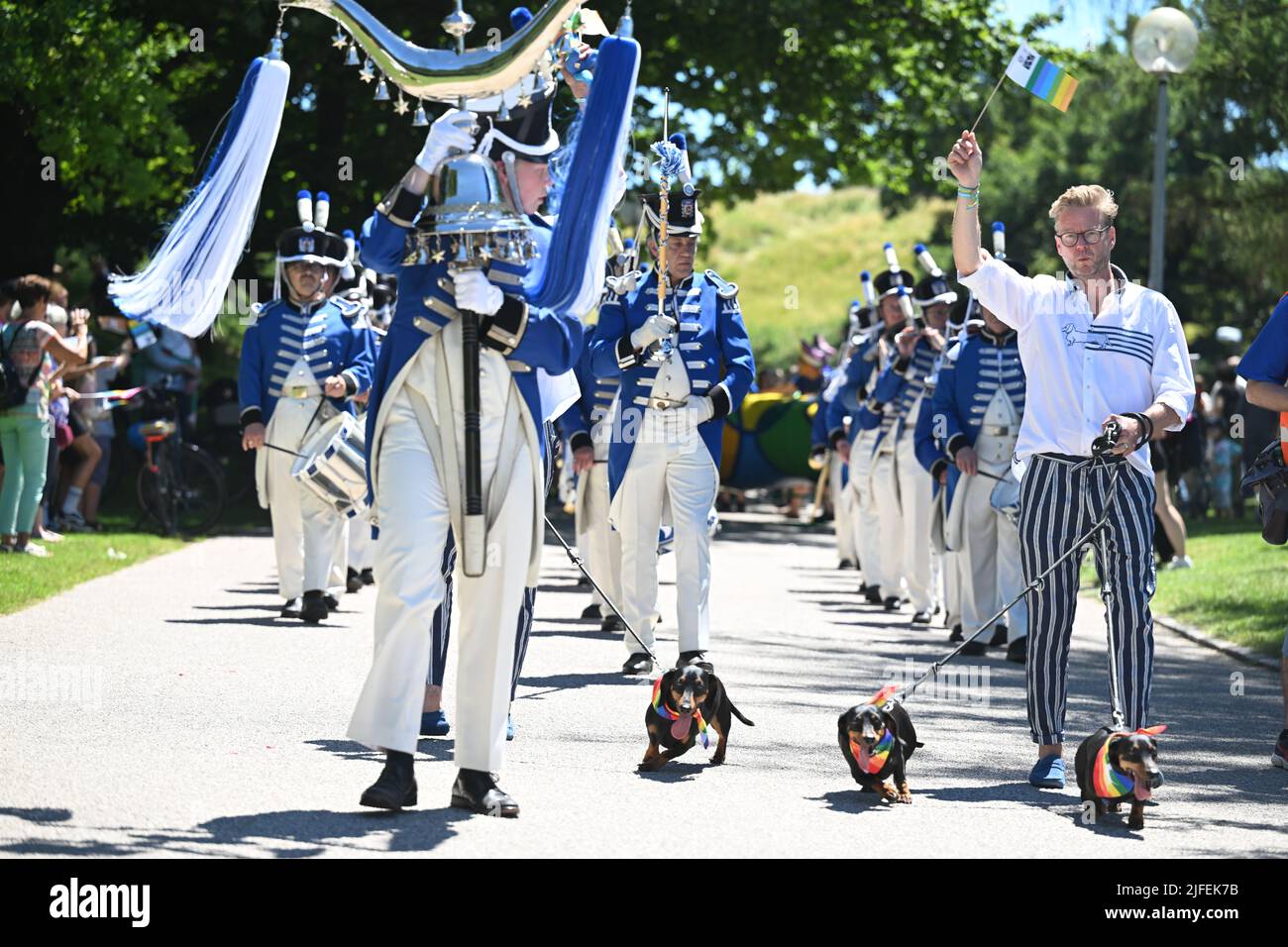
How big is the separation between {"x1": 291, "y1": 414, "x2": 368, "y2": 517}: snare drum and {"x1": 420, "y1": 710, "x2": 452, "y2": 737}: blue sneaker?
3.62 m

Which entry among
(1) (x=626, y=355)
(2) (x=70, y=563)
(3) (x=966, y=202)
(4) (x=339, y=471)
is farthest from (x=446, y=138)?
(2) (x=70, y=563)

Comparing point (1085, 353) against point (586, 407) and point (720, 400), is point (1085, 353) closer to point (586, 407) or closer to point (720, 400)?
point (720, 400)

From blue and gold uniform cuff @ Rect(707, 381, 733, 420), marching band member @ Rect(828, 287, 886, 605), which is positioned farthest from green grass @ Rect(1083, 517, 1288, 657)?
blue and gold uniform cuff @ Rect(707, 381, 733, 420)

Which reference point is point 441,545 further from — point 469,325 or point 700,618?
point 700,618

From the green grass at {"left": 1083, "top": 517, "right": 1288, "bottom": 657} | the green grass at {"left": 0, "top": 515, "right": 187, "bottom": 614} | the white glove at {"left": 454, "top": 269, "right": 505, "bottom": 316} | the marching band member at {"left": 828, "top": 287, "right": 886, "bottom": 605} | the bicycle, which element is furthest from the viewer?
the bicycle

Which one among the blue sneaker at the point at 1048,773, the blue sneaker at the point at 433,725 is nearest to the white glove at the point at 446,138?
the blue sneaker at the point at 433,725

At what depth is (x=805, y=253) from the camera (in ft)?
321

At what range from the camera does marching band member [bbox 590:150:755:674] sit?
1054 centimetres

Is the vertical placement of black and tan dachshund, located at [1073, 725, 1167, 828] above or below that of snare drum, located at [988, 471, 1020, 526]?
below

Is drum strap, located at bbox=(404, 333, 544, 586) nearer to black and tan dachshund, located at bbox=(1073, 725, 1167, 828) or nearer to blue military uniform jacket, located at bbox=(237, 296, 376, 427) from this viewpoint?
black and tan dachshund, located at bbox=(1073, 725, 1167, 828)

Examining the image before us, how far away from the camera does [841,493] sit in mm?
20484

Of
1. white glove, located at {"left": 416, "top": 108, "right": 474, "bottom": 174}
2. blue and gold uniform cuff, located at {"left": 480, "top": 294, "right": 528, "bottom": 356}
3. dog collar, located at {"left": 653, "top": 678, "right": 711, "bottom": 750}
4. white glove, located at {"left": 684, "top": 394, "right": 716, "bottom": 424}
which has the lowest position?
dog collar, located at {"left": 653, "top": 678, "right": 711, "bottom": 750}

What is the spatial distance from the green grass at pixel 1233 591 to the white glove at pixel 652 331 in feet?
15.8

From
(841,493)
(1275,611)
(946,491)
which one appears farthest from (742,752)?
(841,493)
